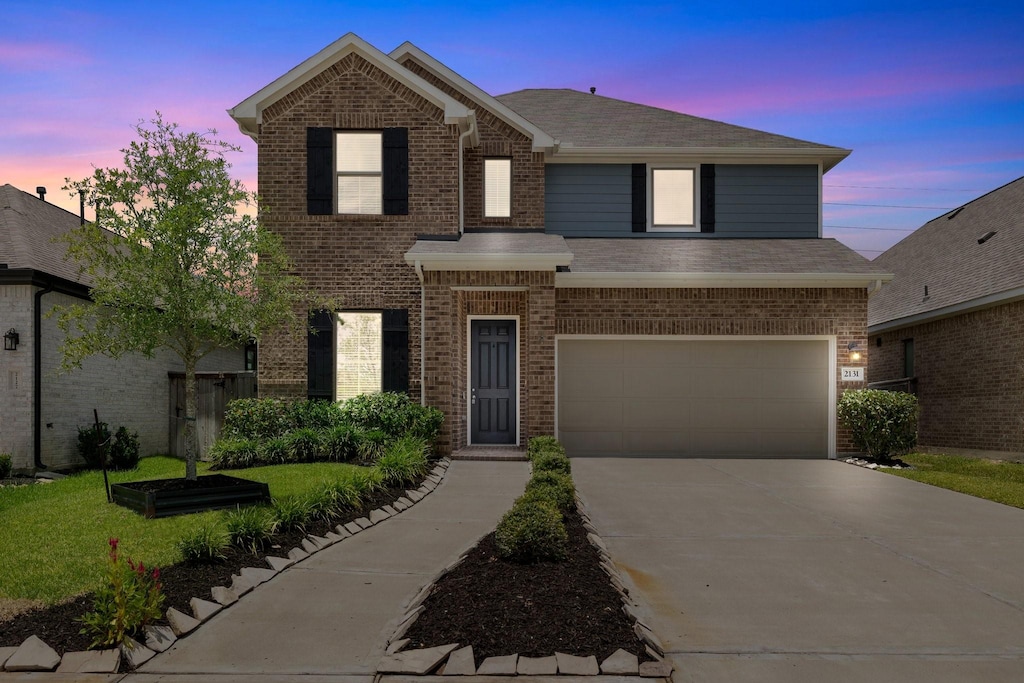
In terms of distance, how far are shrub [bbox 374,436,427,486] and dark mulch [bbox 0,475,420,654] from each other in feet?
8.55

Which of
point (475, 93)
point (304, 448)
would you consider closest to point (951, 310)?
point (475, 93)

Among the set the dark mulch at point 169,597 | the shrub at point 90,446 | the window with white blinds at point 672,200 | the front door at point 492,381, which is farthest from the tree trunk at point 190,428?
the window with white blinds at point 672,200

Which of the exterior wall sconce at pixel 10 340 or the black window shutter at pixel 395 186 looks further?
the black window shutter at pixel 395 186

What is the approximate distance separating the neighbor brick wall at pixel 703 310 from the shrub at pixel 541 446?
280 centimetres

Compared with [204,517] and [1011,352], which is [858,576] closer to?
[204,517]

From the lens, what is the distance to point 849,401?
14.0 metres

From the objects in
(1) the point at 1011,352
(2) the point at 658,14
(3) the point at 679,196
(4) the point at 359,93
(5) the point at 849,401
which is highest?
(2) the point at 658,14

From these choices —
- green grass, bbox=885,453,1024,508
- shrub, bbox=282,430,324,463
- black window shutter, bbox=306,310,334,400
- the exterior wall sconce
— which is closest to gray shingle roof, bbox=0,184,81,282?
the exterior wall sconce

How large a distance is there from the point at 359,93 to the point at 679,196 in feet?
23.6

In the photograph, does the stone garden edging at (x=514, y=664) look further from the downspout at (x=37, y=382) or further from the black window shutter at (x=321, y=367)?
the downspout at (x=37, y=382)

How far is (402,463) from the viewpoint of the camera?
999cm

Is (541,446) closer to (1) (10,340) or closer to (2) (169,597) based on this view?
(2) (169,597)

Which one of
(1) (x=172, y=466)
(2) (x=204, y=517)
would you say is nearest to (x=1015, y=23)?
(2) (x=204, y=517)

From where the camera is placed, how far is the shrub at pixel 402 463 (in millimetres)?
9758
